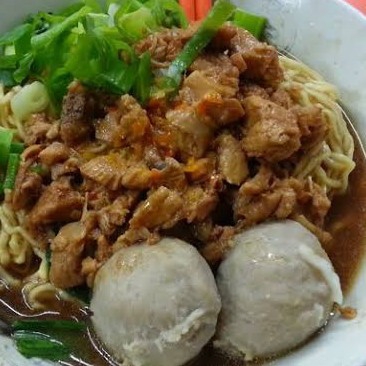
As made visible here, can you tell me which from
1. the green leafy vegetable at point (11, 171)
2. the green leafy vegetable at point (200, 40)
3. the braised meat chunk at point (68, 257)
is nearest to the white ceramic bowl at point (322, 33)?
the green leafy vegetable at point (200, 40)

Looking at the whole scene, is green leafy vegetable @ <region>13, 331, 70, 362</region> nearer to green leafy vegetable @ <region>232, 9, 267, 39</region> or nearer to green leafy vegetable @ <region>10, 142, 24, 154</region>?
green leafy vegetable @ <region>10, 142, 24, 154</region>

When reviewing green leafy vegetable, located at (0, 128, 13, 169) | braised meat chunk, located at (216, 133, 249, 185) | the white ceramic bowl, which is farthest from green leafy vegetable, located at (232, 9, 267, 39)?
green leafy vegetable, located at (0, 128, 13, 169)

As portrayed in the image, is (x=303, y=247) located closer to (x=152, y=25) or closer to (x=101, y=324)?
(x=101, y=324)

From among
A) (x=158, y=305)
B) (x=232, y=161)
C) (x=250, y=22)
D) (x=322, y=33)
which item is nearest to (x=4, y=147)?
(x=232, y=161)

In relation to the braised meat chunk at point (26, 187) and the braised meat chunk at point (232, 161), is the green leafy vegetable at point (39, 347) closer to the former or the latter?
the braised meat chunk at point (26, 187)

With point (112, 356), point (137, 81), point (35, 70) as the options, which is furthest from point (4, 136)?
point (112, 356)

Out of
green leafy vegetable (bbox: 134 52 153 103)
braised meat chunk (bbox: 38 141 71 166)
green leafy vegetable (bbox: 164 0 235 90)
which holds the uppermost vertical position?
green leafy vegetable (bbox: 164 0 235 90)
